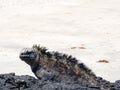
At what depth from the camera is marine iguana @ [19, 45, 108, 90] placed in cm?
277

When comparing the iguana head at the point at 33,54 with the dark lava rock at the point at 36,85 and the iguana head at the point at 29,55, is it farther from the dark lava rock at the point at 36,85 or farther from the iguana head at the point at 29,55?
the dark lava rock at the point at 36,85

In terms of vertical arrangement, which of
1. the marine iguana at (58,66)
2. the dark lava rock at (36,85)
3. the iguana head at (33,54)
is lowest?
the dark lava rock at (36,85)

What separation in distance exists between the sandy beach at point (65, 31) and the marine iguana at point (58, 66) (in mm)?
3174

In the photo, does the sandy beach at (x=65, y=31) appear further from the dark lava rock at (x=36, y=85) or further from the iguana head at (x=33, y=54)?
the iguana head at (x=33, y=54)

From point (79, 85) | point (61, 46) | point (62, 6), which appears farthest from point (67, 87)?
point (62, 6)

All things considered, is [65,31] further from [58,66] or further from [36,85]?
[58,66]

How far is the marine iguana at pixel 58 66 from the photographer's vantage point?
9.08ft

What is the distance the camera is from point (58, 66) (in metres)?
2.79

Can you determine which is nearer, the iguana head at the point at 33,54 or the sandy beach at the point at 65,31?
the iguana head at the point at 33,54

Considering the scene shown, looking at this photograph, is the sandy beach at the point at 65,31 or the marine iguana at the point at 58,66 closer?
the marine iguana at the point at 58,66

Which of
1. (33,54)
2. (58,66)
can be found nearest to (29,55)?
(33,54)

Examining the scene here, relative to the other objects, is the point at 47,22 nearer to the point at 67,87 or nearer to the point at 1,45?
the point at 1,45

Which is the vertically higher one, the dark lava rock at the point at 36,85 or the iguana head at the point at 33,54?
the iguana head at the point at 33,54

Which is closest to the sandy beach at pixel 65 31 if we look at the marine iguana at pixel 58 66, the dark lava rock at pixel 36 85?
the dark lava rock at pixel 36 85
